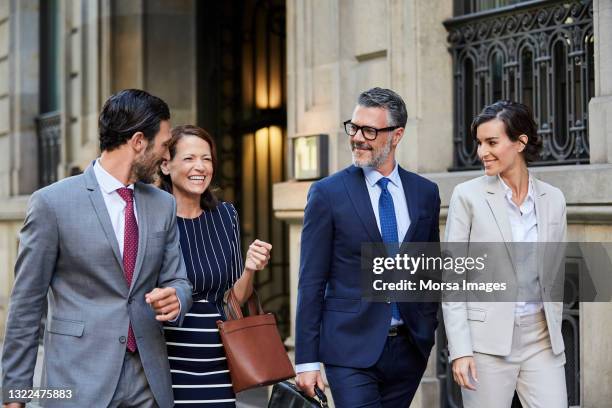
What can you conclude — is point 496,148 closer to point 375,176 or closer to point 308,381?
point 375,176

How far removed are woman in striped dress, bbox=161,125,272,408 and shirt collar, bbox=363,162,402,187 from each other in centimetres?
62

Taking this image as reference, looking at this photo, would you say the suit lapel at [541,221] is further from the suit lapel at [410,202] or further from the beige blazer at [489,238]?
the suit lapel at [410,202]

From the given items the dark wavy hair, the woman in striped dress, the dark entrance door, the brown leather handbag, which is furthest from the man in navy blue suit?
the dark entrance door

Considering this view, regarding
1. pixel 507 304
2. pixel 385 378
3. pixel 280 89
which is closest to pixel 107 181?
pixel 385 378

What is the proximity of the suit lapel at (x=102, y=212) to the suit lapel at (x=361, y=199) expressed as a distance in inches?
47.4

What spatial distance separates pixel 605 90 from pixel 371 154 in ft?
6.77

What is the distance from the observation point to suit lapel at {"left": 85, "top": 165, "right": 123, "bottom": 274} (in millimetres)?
3979

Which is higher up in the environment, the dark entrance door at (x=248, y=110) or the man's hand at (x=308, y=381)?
the dark entrance door at (x=248, y=110)

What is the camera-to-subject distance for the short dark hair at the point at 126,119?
162 inches

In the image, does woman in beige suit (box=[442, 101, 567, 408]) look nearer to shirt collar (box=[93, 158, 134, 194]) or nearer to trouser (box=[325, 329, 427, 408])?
trouser (box=[325, 329, 427, 408])

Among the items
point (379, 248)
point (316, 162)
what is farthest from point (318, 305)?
point (316, 162)

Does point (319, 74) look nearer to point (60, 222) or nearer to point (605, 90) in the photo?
point (605, 90)

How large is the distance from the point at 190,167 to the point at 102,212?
95 cm

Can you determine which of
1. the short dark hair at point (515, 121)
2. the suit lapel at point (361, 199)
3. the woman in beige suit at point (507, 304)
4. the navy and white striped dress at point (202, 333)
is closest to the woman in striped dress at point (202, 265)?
the navy and white striped dress at point (202, 333)
